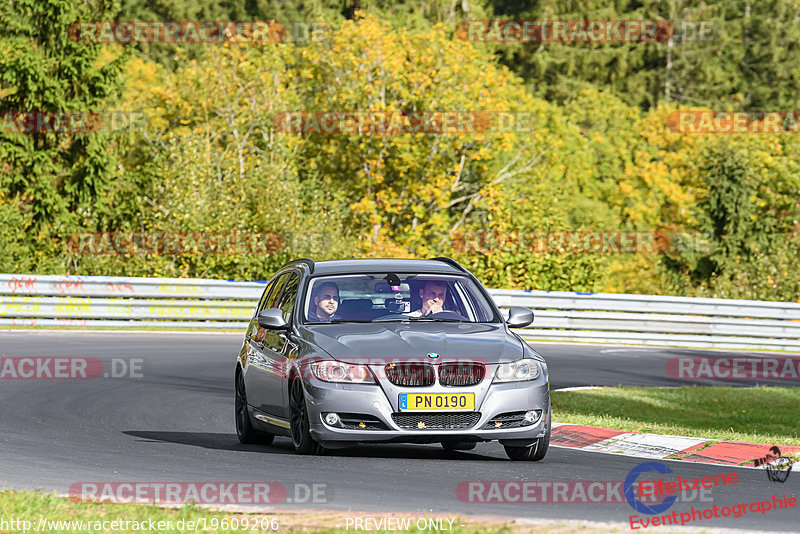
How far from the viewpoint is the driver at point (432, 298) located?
11.1 meters

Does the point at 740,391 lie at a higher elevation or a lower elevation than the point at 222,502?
lower

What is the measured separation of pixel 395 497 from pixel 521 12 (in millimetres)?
80370

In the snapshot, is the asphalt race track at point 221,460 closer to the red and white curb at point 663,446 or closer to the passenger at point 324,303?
the red and white curb at point 663,446

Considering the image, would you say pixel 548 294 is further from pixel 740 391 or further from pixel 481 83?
pixel 481 83

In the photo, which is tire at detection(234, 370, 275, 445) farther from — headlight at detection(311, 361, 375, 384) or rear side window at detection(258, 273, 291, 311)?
headlight at detection(311, 361, 375, 384)

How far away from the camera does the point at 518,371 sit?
33.2 feet

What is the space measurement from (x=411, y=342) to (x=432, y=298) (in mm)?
1284

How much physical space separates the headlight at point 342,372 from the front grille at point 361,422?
251 mm

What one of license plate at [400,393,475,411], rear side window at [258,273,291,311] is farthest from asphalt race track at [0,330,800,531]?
rear side window at [258,273,291,311]

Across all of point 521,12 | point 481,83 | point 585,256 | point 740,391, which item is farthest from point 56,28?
point 521,12

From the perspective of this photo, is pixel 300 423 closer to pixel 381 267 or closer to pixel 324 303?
pixel 324 303

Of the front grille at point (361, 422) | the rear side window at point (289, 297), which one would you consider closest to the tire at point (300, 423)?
the front grille at point (361, 422)

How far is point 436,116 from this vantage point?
152 feet

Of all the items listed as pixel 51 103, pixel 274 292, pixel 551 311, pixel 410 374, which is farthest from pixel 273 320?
pixel 51 103
